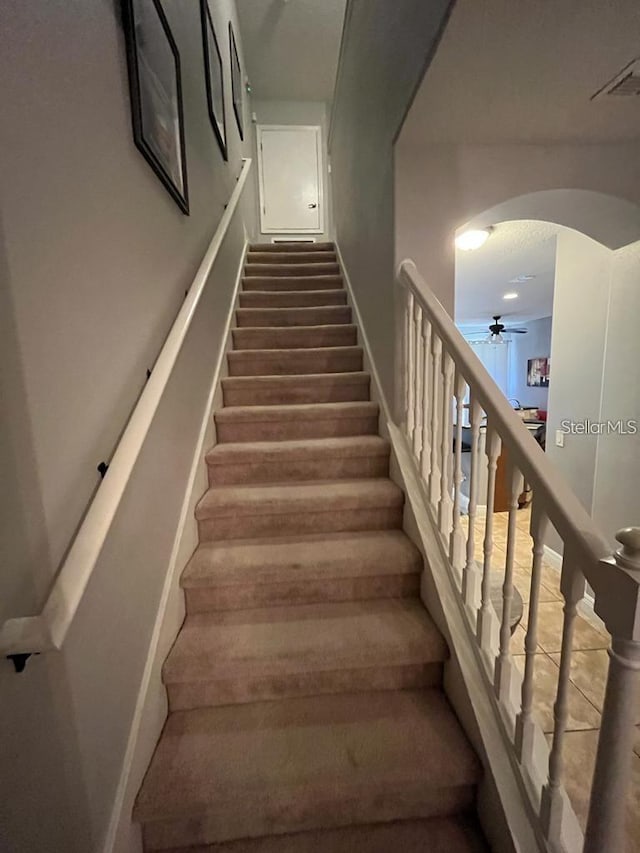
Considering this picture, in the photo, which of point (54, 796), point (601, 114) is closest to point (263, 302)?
point (601, 114)

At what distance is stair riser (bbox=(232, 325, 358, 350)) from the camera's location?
2621mm

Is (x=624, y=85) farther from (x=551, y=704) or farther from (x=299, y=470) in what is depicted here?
(x=551, y=704)

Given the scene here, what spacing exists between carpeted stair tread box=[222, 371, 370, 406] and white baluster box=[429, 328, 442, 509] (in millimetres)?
840

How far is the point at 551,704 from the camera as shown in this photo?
1659 mm

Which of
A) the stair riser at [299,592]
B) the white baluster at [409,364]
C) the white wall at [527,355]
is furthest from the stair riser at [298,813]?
the white wall at [527,355]

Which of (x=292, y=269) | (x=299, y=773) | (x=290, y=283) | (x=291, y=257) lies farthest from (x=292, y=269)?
(x=299, y=773)

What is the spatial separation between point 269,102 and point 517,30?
5.09 meters

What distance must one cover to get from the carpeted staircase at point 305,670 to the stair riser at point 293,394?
0.64ft

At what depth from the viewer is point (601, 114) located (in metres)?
1.41

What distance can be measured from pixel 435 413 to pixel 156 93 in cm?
147

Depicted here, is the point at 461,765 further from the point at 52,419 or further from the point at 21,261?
the point at 21,261

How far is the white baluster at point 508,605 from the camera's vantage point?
94cm

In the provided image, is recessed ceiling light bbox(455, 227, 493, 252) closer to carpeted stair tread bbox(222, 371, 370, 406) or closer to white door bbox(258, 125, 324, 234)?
carpeted stair tread bbox(222, 371, 370, 406)

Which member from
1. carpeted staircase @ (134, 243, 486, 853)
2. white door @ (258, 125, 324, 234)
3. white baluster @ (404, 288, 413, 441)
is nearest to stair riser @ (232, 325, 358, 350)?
carpeted staircase @ (134, 243, 486, 853)
